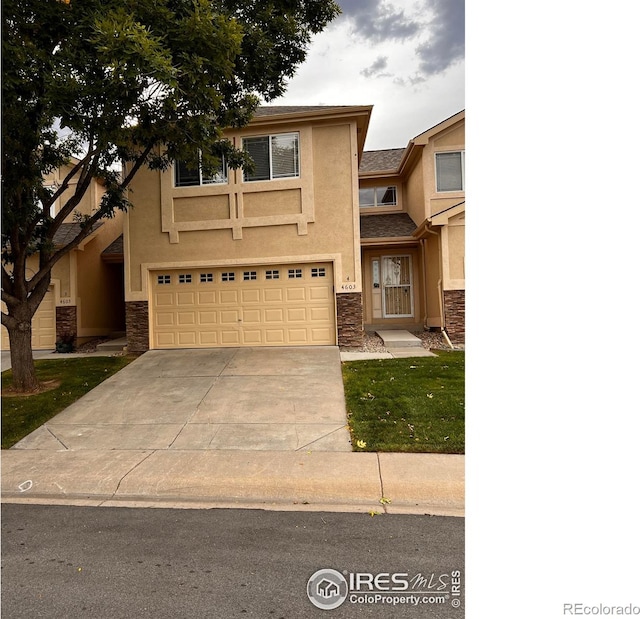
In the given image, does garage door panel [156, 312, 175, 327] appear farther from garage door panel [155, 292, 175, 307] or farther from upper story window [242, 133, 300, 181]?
upper story window [242, 133, 300, 181]

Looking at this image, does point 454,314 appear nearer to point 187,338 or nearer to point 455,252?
point 455,252

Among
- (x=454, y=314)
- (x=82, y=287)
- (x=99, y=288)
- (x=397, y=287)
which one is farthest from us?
(x=397, y=287)

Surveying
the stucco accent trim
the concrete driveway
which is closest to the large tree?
the concrete driveway

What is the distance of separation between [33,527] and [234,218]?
8.67m

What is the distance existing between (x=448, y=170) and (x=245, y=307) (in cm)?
797

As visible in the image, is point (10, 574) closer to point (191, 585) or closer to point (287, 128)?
point (191, 585)

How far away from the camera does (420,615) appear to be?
2.49 metres

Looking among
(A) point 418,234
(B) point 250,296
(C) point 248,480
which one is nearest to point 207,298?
(B) point 250,296

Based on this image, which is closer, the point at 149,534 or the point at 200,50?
the point at 149,534

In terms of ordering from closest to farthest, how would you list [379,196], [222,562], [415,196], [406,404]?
[222,562] < [406,404] < [415,196] < [379,196]

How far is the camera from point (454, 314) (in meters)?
11.5
